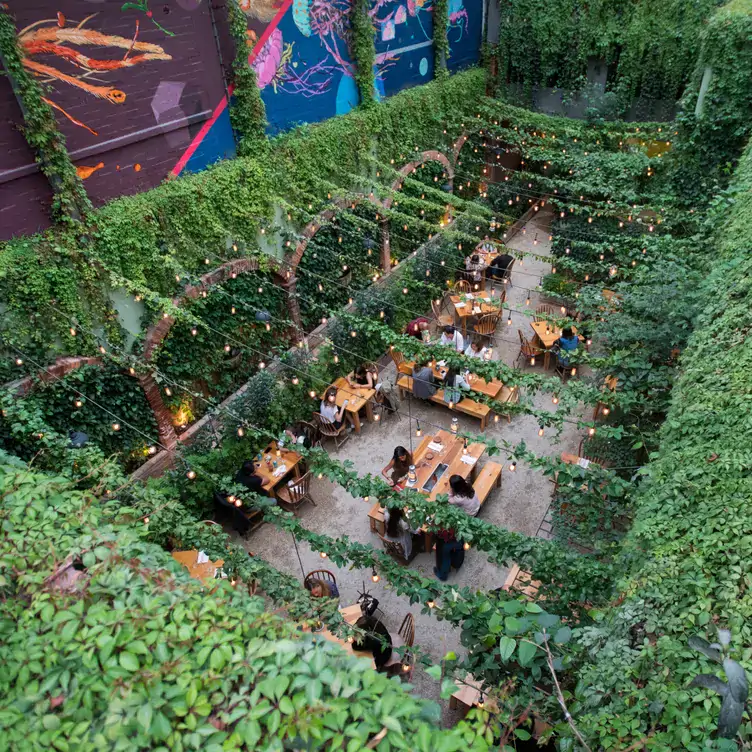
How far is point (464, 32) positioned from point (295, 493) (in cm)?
1210

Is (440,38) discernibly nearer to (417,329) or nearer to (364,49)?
(364,49)

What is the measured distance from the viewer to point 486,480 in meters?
7.58

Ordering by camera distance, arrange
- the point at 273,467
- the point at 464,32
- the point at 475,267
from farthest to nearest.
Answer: the point at 464,32 → the point at 475,267 → the point at 273,467

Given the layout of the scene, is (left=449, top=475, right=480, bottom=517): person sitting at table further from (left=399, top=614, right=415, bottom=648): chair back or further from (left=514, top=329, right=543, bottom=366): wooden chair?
(left=514, top=329, right=543, bottom=366): wooden chair

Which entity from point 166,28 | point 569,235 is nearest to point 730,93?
point 569,235

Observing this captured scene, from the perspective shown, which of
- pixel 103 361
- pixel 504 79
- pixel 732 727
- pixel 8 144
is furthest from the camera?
pixel 504 79

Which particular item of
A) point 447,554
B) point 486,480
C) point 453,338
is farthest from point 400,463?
point 453,338

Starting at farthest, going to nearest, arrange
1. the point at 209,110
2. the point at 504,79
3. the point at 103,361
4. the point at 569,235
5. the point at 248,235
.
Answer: the point at 504,79 < the point at 569,235 < the point at 248,235 < the point at 209,110 < the point at 103,361

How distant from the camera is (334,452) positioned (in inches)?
353

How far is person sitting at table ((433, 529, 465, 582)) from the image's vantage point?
6559 millimetres

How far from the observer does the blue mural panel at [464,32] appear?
12.9 meters

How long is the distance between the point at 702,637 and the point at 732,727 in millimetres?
497

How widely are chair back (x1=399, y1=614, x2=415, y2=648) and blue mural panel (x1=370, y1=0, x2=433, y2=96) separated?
10290 millimetres

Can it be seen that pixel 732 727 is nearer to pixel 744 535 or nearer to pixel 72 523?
pixel 744 535
